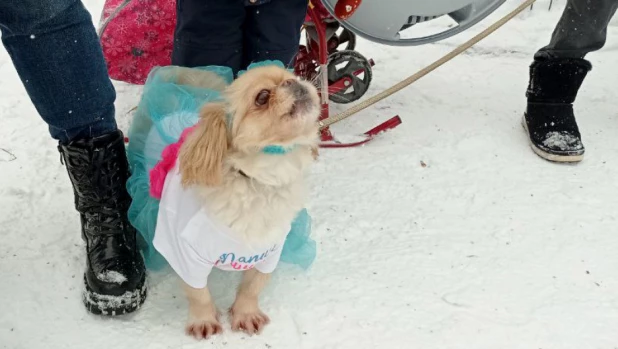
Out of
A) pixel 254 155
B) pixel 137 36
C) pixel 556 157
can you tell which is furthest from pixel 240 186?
pixel 556 157

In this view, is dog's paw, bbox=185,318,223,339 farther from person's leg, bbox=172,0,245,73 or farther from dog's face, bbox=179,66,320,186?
person's leg, bbox=172,0,245,73

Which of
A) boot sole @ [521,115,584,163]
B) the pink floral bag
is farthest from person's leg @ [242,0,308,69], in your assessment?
boot sole @ [521,115,584,163]

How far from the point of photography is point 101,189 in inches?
52.9

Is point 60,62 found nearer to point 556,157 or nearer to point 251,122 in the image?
point 251,122

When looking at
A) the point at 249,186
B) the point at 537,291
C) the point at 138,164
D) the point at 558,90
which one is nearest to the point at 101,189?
the point at 138,164

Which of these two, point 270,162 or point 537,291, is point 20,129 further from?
point 537,291

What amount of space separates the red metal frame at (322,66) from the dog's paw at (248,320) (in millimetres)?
753

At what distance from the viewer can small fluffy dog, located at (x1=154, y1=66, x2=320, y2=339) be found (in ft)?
3.42

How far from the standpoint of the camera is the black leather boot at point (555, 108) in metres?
1.93

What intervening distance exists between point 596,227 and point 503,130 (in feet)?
1.82

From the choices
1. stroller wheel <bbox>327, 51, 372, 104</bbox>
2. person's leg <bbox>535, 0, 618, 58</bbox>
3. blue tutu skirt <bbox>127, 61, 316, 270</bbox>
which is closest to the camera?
blue tutu skirt <bbox>127, 61, 316, 270</bbox>

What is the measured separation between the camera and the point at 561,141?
6.35 feet

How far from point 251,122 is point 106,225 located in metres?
0.54

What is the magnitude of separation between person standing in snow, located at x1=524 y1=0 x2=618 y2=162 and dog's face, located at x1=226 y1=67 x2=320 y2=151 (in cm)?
120
